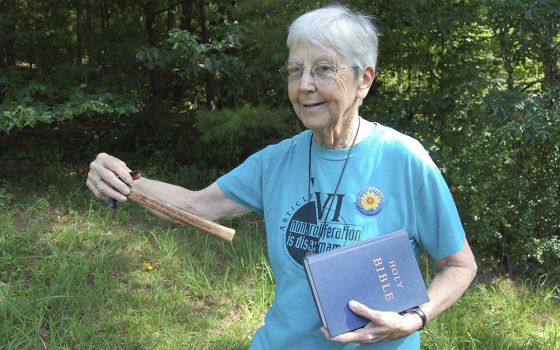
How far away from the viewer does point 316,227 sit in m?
1.67

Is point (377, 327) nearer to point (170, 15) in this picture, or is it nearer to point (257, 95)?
point (257, 95)

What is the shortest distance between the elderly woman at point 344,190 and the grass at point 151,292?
6.25ft

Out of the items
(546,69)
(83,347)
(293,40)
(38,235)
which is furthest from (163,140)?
(293,40)

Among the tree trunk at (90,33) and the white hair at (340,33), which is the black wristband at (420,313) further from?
the tree trunk at (90,33)

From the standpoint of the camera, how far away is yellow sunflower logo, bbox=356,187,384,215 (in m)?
1.64

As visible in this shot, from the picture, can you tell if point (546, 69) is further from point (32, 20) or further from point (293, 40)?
point (32, 20)

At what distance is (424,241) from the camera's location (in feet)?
5.46

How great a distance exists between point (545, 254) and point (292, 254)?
354 cm

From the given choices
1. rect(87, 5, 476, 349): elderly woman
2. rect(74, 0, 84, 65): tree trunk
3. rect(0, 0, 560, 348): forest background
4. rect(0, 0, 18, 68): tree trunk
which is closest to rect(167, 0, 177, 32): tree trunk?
rect(0, 0, 560, 348): forest background

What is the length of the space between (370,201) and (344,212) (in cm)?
8

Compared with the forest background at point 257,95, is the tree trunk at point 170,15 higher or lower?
higher

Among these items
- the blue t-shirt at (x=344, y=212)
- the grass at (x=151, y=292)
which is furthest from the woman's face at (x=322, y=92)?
the grass at (x=151, y=292)

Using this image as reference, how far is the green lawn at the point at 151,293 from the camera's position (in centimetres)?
346

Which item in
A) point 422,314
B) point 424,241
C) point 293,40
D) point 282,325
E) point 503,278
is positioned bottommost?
point 503,278
